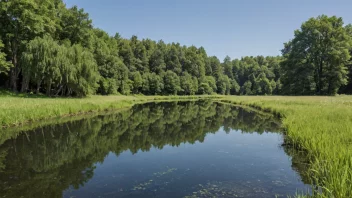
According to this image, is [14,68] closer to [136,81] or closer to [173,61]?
[136,81]

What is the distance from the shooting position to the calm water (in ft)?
27.7

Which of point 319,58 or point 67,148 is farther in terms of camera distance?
point 319,58

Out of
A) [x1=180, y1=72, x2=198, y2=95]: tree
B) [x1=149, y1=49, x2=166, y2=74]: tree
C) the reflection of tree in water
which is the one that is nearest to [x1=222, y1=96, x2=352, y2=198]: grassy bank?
the reflection of tree in water

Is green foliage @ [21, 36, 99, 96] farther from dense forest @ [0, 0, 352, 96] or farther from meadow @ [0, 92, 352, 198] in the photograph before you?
meadow @ [0, 92, 352, 198]

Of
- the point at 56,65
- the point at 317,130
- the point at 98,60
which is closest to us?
the point at 317,130

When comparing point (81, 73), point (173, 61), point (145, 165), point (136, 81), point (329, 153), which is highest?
point (173, 61)

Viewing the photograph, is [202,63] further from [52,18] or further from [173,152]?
[173,152]

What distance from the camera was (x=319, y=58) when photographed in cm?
5872

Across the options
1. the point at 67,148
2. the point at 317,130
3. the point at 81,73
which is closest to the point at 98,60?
the point at 81,73

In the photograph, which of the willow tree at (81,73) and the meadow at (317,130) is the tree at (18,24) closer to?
the willow tree at (81,73)

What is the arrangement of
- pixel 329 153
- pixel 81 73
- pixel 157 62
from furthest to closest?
pixel 157 62
pixel 81 73
pixel 329 153

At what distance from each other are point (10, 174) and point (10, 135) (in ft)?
26.3

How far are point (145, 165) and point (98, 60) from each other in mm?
60426

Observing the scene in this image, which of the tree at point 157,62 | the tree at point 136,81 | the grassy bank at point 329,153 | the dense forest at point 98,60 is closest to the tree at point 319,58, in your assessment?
the dense forest at point 98,60
